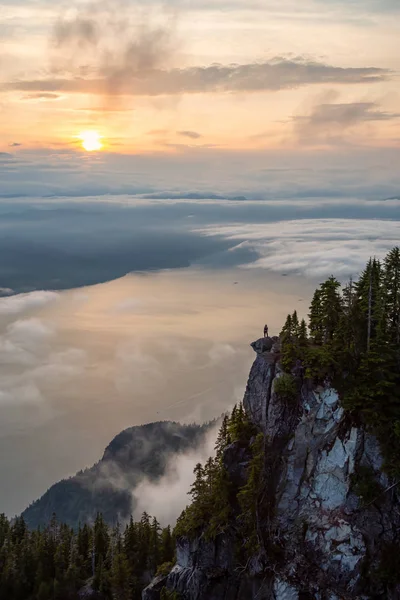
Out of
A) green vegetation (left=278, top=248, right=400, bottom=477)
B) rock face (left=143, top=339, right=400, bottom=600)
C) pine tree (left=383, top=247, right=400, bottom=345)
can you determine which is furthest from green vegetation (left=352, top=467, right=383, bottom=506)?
pine tree (left=383, top=247, right=400, bottom=345)

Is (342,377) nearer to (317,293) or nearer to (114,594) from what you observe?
(317,293)

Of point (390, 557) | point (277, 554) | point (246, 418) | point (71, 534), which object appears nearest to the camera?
point (390, 557)

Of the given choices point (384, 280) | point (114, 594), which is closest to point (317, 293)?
point (384, 280)

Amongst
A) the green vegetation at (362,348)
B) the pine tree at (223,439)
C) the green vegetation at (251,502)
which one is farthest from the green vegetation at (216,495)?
the green vegetation at (362,348)

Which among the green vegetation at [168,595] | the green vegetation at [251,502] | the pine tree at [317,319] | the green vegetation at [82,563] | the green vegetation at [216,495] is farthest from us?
the green vegetation at [82,563]

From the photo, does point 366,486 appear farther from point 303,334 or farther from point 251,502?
point 303,334

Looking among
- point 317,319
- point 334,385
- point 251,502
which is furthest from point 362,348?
point 251,502

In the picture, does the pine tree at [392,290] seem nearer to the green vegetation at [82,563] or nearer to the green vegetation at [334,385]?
the green vegetation at [334,385]
